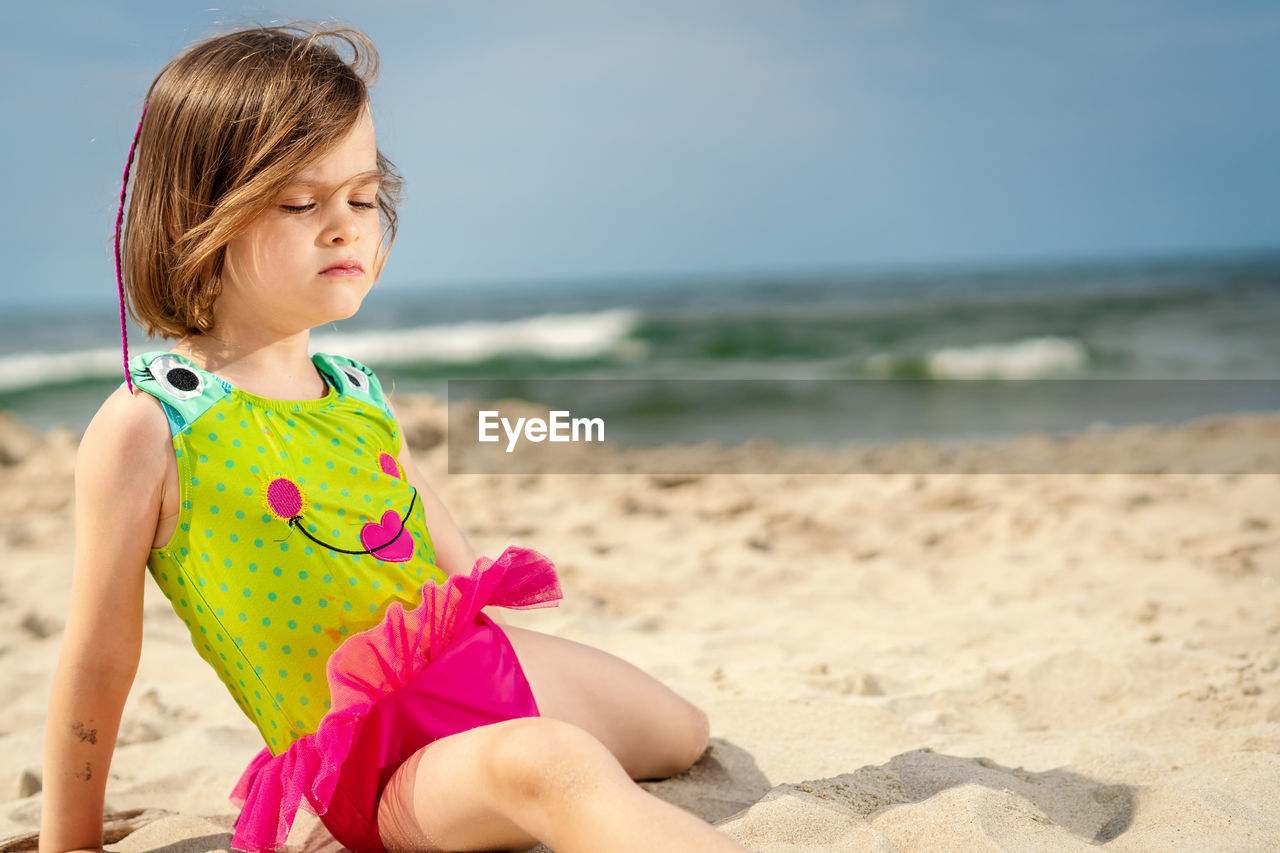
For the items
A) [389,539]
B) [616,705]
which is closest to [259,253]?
[389,539]

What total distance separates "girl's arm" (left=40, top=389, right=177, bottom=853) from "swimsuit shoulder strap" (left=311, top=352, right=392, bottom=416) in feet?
1.09

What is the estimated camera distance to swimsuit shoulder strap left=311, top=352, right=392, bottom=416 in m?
1.71

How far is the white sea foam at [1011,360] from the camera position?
1008 cm

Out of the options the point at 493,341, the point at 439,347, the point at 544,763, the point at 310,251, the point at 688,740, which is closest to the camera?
the point at 544,763

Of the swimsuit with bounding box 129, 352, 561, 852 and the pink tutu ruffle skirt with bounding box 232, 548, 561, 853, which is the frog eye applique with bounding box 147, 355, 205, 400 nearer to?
the swimsuit with bounding box 129, 352, 561, 852

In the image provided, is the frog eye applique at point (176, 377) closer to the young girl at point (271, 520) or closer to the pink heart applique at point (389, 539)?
the young girl at point (271, 520)

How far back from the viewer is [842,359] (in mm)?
11094

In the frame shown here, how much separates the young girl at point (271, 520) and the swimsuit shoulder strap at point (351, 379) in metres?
0.10

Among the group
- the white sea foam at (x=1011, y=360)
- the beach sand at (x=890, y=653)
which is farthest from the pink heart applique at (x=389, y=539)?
the white sea foam at (x=1011, y=360)

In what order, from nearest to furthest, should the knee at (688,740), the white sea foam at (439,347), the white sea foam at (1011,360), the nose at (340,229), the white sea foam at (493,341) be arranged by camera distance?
the nose at (340,229) < the knee at (688,740) < the white sea foam at (1011,360) < the white sea foam at (439,347) < the white sea foam at (493,341)

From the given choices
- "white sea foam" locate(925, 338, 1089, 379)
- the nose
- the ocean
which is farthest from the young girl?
"white sea foam" locate(925, 338, 1089, 379)

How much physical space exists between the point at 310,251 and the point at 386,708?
65 centimetres

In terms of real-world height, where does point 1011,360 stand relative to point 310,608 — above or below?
below

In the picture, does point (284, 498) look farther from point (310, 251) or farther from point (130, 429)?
point (310, 251)
